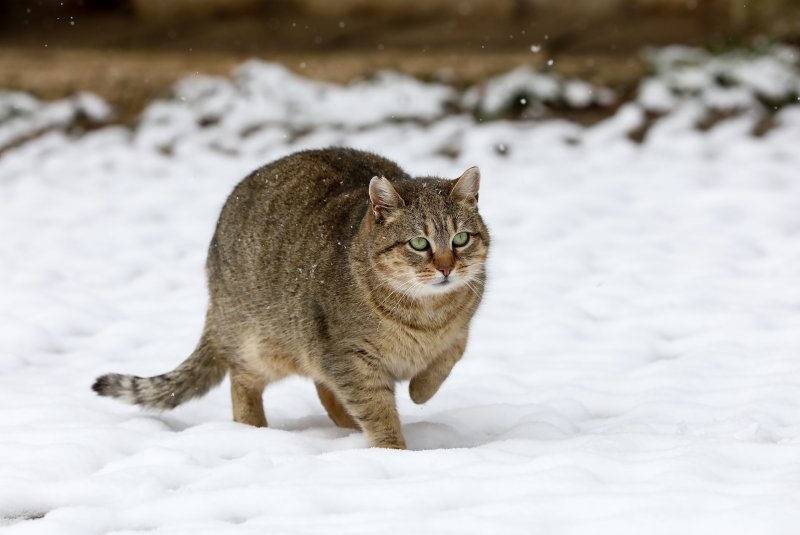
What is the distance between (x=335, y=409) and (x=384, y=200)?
3.52 ft

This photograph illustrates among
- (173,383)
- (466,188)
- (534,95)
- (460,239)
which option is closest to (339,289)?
(460,239)

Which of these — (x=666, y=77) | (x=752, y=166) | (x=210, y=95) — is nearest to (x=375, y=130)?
(x=210, y=95)

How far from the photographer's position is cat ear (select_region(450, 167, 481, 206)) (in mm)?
4430

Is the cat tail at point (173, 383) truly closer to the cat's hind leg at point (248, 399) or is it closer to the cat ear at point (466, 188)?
the cat's hind leg at point (248, 399)

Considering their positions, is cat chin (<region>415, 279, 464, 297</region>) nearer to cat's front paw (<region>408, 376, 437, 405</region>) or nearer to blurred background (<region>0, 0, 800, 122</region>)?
cat's front paw (<region>408, 376, 437, 405</region>)

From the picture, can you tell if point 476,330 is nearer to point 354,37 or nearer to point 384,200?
point 384,200

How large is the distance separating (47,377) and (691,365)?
309cm

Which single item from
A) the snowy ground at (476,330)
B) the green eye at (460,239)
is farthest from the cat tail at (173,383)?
the green eye at (460,239)

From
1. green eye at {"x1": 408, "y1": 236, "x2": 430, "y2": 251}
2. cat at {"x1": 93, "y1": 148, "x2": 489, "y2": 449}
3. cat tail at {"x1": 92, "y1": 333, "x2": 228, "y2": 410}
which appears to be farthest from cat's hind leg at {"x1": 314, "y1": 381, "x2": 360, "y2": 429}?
green eye at {"x1": 408, "y1": 236, "x2": 430, "y2": 251}

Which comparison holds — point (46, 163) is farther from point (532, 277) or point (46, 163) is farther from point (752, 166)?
point (752, 166)

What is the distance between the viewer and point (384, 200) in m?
4.39

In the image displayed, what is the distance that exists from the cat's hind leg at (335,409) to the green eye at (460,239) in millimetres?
978

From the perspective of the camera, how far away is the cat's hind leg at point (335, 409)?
16.1 feet

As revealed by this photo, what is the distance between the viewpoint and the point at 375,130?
967cm
